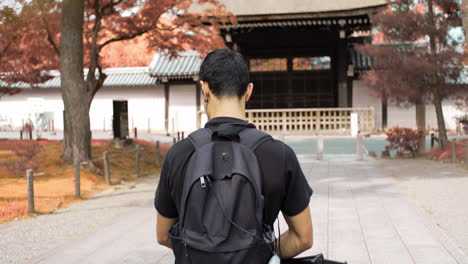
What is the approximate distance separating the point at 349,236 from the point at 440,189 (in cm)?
399

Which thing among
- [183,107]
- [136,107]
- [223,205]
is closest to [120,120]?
[183,107]

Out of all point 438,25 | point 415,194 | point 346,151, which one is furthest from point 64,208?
point 438,25

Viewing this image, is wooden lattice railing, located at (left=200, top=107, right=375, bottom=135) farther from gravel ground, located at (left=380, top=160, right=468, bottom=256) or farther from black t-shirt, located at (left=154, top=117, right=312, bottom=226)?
black t-shirt, located at (left=154, top=117, right=312, bottom=226)

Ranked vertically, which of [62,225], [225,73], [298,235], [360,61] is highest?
[360,61]

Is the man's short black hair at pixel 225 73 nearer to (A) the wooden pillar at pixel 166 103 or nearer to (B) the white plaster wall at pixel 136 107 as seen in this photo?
(A) the wooden pillar at pixel 166 103

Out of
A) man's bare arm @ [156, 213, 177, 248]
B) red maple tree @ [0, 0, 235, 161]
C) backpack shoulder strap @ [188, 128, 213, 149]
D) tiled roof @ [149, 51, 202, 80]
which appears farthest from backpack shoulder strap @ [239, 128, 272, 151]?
tiled roof @ [149, 51, 202, 80]

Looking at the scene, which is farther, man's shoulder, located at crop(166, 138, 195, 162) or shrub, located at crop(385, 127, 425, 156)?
shrub, located at crop(385, 127, 425, 156)

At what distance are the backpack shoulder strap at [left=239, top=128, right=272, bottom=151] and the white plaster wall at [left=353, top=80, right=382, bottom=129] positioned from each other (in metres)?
21.8

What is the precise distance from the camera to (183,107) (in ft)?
84.1

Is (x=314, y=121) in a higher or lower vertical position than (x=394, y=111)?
lower

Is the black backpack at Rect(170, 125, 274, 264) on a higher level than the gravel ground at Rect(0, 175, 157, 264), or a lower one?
higher

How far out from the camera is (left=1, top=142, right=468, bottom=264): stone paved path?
16.2 feet

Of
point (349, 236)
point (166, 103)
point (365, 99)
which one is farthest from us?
point (166, 103)

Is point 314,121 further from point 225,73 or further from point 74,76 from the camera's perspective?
point 225,73
